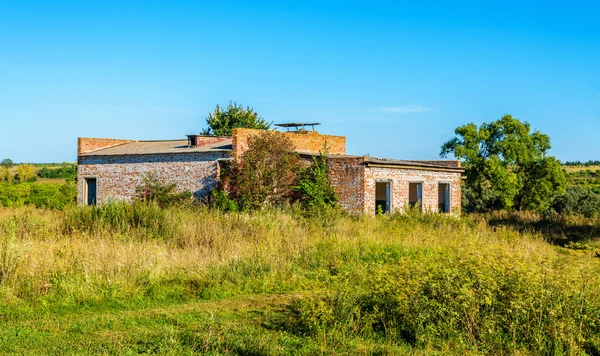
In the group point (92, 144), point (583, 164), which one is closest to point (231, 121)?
point (92, 144)

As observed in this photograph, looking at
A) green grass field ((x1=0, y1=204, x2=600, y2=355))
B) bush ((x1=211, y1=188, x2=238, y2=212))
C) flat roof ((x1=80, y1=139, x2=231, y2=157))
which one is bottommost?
green grass field ((x1=0, y1=204, x2=600, y2=355))

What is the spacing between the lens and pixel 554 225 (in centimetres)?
2466

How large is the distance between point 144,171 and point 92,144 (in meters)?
5.49

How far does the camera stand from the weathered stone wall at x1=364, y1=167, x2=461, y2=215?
2602cm

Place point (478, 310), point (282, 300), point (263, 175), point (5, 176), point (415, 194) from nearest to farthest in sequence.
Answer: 1. point (478, 310)
2. point (282, 300)
3. point (263, 175)
4. point (415, 194)
5. point (5, 176)

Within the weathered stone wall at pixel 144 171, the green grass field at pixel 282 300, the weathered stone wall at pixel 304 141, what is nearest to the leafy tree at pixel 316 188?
the weathered stone wall at pixel 304 141

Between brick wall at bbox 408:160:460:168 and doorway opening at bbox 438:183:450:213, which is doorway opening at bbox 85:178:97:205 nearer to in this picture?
brick wall at bbox 408:160:460:168

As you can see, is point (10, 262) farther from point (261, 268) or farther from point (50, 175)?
point (50, 175)

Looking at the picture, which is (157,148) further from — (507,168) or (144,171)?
(507,168)

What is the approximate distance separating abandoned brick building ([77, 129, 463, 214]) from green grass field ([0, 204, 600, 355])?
12.6 metres

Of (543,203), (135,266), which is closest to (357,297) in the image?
(135,266)

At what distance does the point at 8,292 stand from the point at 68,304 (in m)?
1.03

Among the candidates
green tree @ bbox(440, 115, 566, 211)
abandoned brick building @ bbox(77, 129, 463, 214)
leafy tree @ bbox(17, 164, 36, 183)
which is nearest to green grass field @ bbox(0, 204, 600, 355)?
abandoned brick building @ bbox(77, 129, 463, 214)

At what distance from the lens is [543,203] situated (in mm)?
45844
